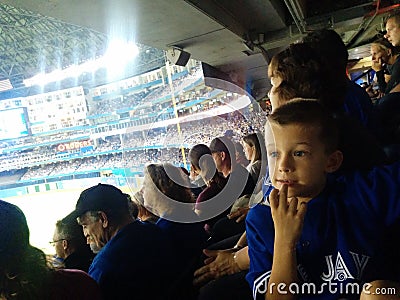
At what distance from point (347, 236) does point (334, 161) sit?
0.38 ft

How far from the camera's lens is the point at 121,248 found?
93cm

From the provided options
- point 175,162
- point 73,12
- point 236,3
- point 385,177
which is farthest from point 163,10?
point 385,177

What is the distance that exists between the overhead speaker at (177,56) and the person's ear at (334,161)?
7.01ft

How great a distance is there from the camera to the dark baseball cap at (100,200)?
3.50 ft

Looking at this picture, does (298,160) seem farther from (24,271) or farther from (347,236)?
(24,271)

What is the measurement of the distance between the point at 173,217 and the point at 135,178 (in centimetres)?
23

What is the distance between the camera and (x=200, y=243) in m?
1.18

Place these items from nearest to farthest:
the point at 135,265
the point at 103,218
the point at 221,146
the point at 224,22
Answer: the point at 135,265, the point at 103,218, the point at 221,146, the point at 224,22

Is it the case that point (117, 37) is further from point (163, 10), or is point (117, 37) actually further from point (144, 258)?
point (144, 258)

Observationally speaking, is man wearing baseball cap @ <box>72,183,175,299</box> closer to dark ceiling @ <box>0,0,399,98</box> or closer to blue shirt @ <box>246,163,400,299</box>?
blue shirt @ <box>246,163,400,299</box>

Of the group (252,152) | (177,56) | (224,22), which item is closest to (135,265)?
(252,152)

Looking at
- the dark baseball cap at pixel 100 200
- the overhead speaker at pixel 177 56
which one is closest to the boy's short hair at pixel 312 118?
the dark baseball cap at pixel 100 200

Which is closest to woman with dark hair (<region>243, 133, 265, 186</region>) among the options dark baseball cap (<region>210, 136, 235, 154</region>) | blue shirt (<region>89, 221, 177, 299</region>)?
dark baseball cap (<region>210, 136, 235, 154</region>)

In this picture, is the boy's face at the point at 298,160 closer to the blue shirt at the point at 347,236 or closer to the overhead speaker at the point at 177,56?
the blue shirt at the point at 347,236
